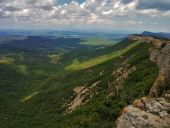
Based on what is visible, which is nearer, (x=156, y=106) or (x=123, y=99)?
(x=156, y=106)

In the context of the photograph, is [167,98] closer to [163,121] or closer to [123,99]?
[163,121]

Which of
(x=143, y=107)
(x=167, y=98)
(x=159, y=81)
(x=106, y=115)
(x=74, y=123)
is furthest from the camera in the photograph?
(x=74, y=123)

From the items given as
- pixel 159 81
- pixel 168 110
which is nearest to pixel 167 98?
pixel 168 110

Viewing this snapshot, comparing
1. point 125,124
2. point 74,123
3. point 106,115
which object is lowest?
point 74,123

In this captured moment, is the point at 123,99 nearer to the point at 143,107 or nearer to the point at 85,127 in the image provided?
the point at 85,127

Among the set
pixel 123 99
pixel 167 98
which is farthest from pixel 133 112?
pixel 123 99

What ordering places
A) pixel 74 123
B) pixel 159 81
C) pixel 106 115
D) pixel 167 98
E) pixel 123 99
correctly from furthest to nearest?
pixel 74 123
pixel 123 99
pixel 106 115
pixel 159 81
pixel 167 98

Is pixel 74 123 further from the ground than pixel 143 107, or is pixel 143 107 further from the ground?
pixel 143 107

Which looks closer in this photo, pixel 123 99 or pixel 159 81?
pixel 159 81

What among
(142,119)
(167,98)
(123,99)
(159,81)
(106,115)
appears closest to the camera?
(142,119)
